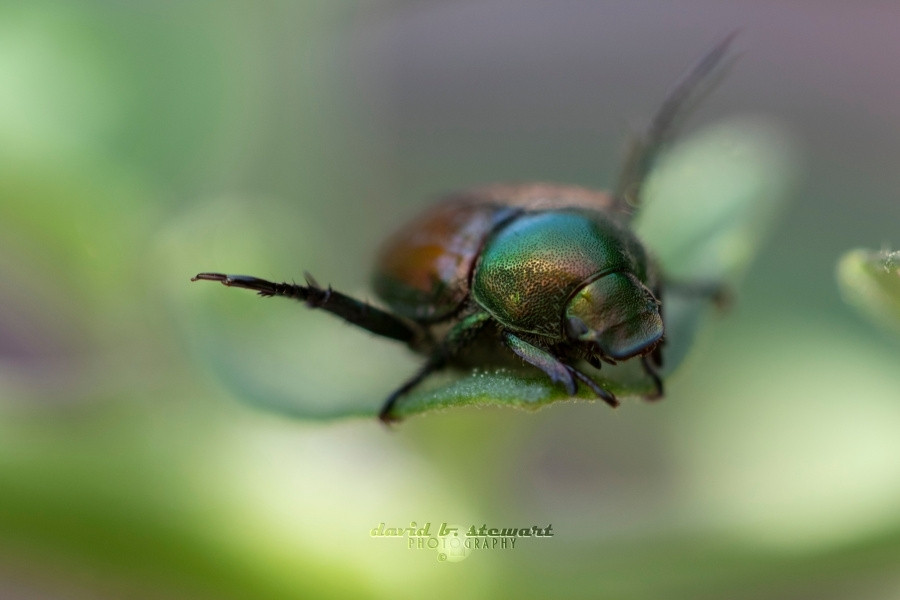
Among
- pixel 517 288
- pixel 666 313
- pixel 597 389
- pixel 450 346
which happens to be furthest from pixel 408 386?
pixel 666 313

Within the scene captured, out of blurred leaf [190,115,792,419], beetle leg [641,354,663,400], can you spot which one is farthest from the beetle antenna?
beetle leg [641,354,663,400]

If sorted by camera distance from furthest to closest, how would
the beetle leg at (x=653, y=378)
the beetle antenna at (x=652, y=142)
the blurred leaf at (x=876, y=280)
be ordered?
the beetle antenna at (x=652, y=142) < the beetle leg at (x=653, y=378) < the blurred leaf at (x=876, y=280)

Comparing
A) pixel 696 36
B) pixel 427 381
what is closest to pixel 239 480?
pixel 427 381

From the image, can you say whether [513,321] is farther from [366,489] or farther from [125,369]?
[125,369]

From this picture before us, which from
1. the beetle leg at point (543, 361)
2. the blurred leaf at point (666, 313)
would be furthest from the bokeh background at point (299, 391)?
the beetle leg at point (543, 361)

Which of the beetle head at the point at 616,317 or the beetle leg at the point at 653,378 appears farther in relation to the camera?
→ the beetle leg at the point at 653,378

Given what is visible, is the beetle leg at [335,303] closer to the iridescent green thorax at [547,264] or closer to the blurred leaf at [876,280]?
the iridescent green thorax at [547,264]
